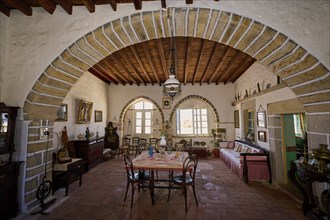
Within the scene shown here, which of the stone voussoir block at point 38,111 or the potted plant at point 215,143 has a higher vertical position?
the stone voussoir block at point 38,111

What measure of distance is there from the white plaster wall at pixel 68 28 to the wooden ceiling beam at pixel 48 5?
0.33ft

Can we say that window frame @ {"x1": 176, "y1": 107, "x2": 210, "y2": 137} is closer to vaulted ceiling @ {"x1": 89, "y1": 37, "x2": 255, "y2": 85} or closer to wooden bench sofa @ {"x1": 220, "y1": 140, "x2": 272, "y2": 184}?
vaulted ceiling @ {"x1": 89, "y1": 37, "x2": 255, "y2": 85}

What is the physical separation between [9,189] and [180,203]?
2641mm

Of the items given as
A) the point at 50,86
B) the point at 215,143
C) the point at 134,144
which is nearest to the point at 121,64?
the point at 50,86

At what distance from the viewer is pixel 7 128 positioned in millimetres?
2203

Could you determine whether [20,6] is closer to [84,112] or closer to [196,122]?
[84,112]

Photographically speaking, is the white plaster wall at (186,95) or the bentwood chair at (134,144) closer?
the white plaster wall at (186,95)

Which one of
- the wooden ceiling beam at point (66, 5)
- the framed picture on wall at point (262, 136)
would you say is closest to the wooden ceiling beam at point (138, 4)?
the wooden ceiling beam at point (66, 5)

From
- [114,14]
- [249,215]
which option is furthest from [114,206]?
[114,14]


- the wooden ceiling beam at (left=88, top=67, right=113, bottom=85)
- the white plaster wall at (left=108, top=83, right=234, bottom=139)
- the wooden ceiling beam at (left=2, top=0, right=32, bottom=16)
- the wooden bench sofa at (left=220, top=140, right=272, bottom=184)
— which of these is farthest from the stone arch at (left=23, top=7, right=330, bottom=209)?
the white plaster wall at (left=108, top=83, right=234, bottom=139)

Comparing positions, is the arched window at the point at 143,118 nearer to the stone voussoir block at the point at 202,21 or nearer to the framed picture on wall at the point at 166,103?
the framed picture on wall at the point at 166,103

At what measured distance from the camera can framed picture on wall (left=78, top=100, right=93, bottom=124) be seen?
497cm

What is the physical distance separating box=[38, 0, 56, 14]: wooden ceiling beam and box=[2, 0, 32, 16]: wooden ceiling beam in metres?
0.34

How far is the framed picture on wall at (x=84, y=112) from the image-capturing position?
16.3 feet
